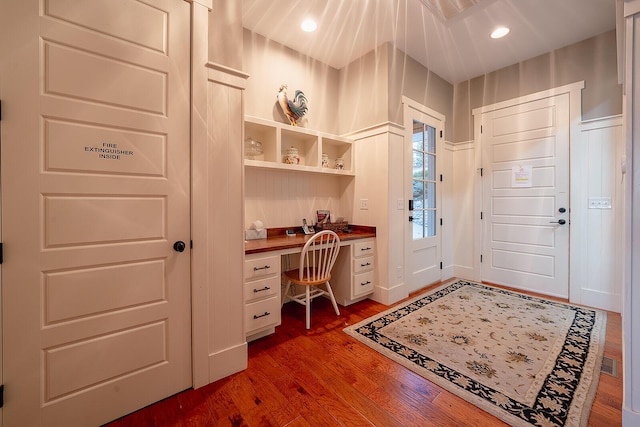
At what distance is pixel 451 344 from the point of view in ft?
6.78

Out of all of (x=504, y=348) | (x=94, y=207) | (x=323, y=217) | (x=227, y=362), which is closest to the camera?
(x=94, y=207)

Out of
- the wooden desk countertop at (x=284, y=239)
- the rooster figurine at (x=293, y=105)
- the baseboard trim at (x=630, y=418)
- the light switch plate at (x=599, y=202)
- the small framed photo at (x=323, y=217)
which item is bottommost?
the baseboard trim at (x=630, y=418)

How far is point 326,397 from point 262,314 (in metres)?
0.82

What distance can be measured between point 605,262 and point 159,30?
4491 millimetres

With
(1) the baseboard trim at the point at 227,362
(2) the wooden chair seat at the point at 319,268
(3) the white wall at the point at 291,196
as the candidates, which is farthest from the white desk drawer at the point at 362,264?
(1) the baseboard trim at the point at 227,362

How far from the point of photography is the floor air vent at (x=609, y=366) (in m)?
1.72

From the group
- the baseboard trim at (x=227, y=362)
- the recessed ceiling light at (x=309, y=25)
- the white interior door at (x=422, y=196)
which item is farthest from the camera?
the white interior door at (x=422, y=196)

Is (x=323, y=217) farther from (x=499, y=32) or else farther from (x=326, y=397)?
(x=499, y=32)

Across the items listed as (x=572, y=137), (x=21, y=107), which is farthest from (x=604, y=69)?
(x=21, y=107)

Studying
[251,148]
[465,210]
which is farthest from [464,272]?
[251,148]

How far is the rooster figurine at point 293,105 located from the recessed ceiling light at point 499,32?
2.15 m

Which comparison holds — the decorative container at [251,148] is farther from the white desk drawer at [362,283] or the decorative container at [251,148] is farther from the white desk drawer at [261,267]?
the white desk drawer at [362,283]

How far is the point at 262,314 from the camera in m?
2.12

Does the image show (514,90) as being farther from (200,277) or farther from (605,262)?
(200,277)
